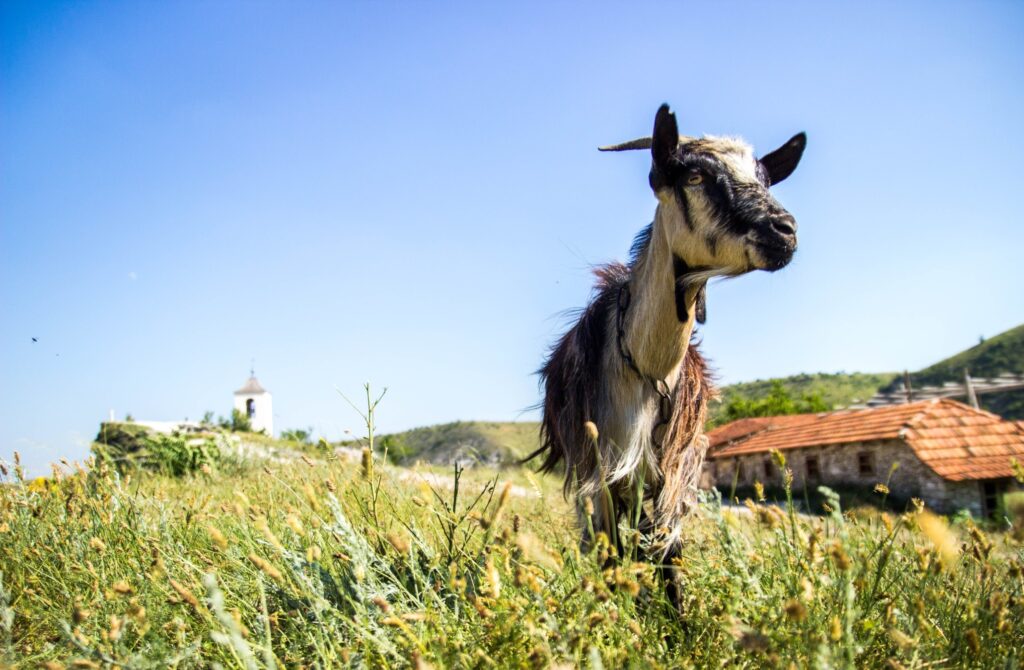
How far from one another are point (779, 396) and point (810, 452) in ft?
79.3

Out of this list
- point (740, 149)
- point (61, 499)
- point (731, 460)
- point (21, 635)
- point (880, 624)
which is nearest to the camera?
point (880, 624)

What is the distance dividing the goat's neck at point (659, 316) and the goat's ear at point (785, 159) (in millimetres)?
748

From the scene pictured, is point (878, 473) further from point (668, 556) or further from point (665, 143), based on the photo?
point (665, 143)

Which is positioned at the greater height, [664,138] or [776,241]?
[664,138]

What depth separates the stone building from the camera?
22922 millimetres

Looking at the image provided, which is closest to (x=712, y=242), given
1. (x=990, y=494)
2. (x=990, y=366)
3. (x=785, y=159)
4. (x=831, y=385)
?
(x=785, y=159)

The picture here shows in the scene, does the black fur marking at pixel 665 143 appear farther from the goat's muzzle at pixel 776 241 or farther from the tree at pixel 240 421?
the tree at pixel 240 421

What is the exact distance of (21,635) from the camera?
2727 millimetres

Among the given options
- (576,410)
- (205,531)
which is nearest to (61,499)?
(205,531)

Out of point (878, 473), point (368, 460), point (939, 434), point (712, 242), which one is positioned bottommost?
point (878, 473)

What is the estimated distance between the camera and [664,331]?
333 cm

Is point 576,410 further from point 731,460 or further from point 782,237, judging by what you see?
point 731,460

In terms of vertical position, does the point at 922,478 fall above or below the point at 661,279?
below

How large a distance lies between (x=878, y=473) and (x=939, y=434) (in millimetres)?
2636
